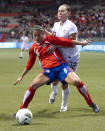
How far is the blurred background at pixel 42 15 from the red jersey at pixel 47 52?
1253 inches

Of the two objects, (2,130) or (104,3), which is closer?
(2,130)

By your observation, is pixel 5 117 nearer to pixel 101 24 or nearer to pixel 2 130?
pixel 2 130

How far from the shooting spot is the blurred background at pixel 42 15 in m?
45.7

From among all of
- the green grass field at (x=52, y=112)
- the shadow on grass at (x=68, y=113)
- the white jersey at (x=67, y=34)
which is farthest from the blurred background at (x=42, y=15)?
the shadow on grass at (x=68, y=113)

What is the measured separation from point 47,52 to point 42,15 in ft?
154

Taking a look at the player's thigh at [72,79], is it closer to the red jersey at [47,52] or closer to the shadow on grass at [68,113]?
the red jersey at [47,52]

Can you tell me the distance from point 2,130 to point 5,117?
1.27 metres

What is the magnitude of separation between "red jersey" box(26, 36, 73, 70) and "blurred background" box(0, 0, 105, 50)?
31837 mm

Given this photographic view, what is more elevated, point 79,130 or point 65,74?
point 65,74

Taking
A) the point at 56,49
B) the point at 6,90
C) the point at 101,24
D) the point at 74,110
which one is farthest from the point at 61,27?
the point at 101,24

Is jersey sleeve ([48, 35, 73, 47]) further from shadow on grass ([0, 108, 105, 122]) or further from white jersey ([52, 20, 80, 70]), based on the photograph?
shadow on grass ([0, 108, 105, 122])

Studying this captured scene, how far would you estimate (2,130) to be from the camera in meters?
6.43

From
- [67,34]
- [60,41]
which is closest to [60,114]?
[60,41]

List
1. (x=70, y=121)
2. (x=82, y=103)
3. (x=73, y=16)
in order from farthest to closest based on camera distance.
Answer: (x=73, y=16) < (x=82, y=103) < (x=70, y=121)
